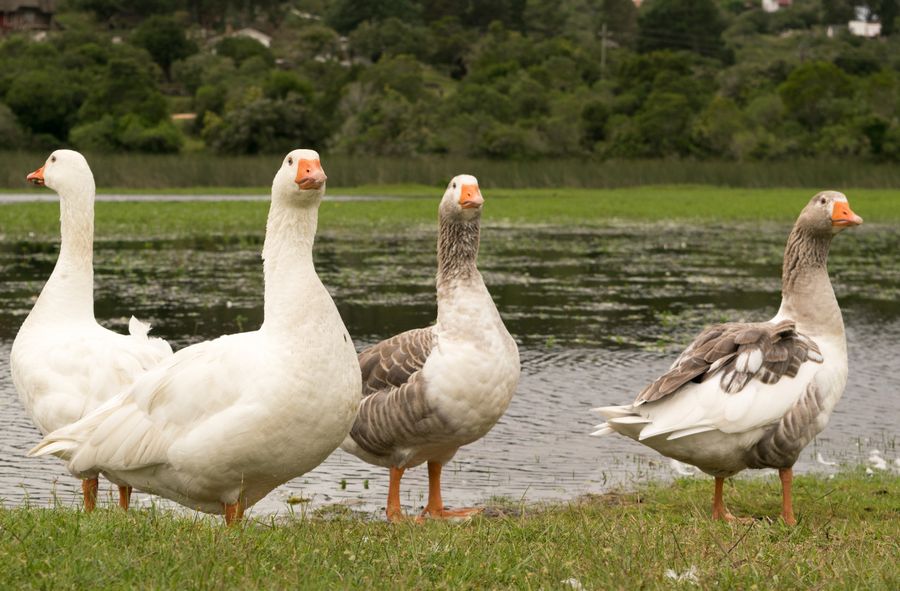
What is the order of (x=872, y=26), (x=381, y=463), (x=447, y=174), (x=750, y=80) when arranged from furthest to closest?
(x=872, y=26)
(x=750, y=80)
(x=447, y=174)
(x=381, y=463)

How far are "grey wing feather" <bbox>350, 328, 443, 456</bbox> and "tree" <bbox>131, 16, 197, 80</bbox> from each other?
102892 mm

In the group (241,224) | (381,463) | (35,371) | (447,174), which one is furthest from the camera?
(447,174)

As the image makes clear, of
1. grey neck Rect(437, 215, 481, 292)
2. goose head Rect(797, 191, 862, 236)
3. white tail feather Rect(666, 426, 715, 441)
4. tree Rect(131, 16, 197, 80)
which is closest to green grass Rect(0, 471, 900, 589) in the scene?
white tail feather Rect(666, 426, 715, 441)

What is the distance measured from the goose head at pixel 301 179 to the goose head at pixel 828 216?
360 cm

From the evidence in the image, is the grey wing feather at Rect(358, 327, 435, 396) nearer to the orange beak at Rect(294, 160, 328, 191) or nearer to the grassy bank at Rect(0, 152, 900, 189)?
the orange beak at Rect(294, 160, 328, 191)

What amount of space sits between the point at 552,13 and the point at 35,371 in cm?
12604

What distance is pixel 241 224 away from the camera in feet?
112

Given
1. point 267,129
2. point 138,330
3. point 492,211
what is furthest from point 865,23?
point 138,330

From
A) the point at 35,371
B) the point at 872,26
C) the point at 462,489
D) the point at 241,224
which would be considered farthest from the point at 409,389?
the point at 872,26

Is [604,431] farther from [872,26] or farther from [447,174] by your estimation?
[872,26]

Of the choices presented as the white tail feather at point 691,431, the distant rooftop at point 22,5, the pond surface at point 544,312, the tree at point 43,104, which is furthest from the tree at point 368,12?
the white tail feather at point 691,431

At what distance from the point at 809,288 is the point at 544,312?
10.1 metres

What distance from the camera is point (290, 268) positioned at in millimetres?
6355

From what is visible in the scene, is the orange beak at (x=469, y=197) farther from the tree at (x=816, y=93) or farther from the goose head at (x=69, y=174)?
the tree at (x=816, y=93)
